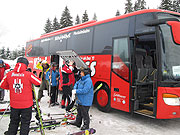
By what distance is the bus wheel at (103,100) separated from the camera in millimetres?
6375

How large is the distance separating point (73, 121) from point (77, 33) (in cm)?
480

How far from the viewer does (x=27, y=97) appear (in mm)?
3449

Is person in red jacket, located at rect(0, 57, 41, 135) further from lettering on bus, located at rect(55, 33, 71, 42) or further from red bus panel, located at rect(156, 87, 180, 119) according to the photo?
lettering on bus, located at rect(55, 33, 71, 42)

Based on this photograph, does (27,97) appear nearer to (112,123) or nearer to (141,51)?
(112,123)

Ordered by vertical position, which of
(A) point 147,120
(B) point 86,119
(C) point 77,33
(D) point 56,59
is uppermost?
(C) point 77,33

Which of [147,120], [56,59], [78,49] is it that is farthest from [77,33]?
[147,120]

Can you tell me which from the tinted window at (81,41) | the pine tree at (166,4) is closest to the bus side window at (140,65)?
the tinted window at (81,41)

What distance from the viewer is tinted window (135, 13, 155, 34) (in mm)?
5102

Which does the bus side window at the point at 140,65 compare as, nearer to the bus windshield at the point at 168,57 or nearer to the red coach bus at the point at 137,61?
the red coach bus at the point at 137,61

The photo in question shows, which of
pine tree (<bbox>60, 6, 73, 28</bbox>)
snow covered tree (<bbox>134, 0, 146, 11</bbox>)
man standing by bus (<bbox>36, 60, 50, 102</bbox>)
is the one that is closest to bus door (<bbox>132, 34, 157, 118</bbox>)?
man standing by bus (<bbox>36, 60, 50, 102</bbox>)

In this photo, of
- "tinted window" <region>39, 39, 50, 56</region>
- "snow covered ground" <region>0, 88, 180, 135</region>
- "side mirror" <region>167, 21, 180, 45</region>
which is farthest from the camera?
"tinted window" <region>39, 39, 50, 56</region>

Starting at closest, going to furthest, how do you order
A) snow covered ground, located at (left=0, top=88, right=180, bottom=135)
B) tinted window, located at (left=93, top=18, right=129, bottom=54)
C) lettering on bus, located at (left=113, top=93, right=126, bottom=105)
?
snow covered ground, located at (left=0, top=88, right=180, bottom=135)
lettering on bus, located at (left=113, top=93, right=126, bottom=105)
tinted window, located at (left=93, top=18, right=129, bottom=54)

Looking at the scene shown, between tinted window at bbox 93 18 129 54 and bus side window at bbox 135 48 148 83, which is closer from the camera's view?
tinted window at bbox 93 18 129 54

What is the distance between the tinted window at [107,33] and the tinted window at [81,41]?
438mm
